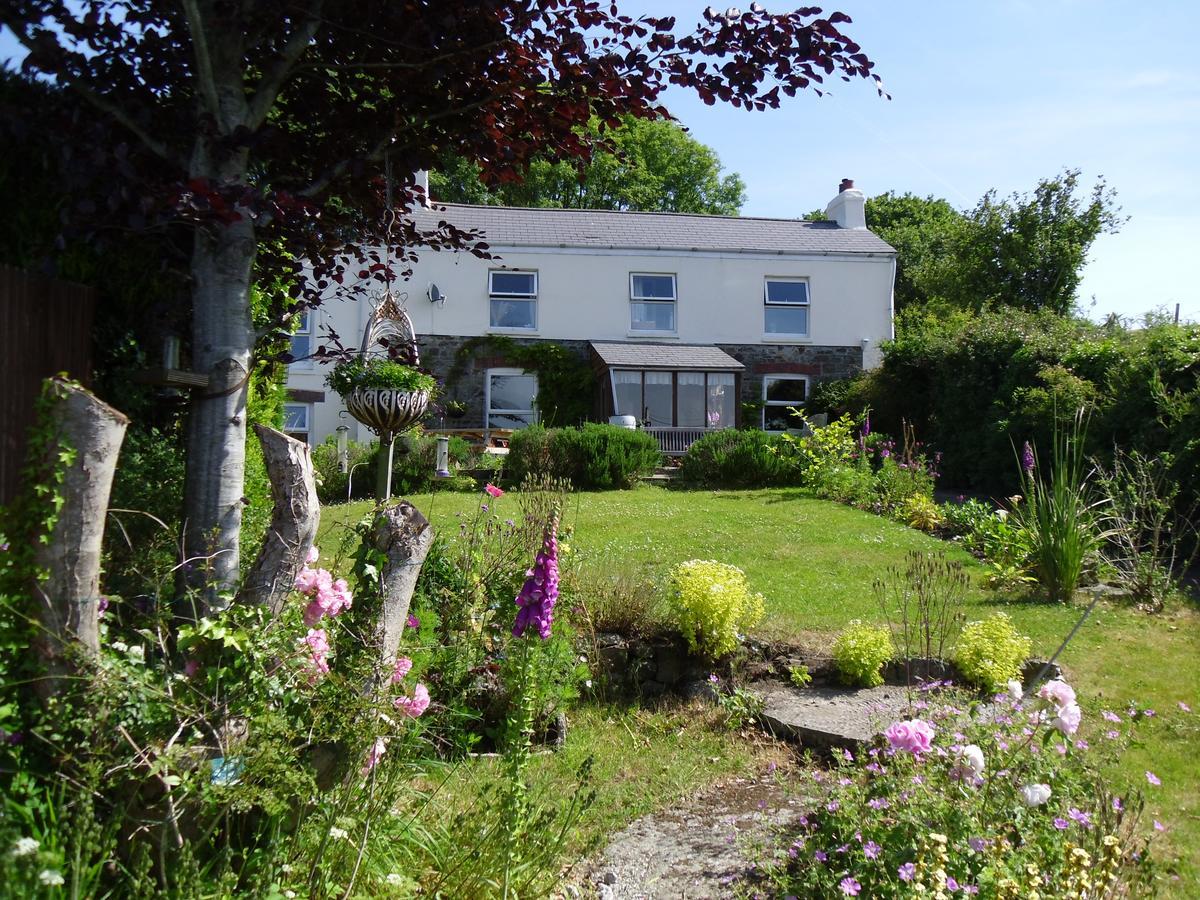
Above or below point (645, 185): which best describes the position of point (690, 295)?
below

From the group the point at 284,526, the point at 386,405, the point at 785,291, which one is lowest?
the point at 284,526

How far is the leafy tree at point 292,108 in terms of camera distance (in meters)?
3.27

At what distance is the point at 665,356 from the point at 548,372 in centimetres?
271

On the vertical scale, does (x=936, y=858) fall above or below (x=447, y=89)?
below

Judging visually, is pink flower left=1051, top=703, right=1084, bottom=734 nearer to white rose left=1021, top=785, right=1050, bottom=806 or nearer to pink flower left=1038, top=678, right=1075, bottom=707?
pink flower left=1038, top=678, right=1075, bottom=707

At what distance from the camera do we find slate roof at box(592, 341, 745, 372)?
19.5 metres

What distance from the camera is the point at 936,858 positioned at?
2.65m

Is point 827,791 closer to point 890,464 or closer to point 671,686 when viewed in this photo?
point 671,686

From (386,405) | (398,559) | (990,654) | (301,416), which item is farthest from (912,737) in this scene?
(301,416)

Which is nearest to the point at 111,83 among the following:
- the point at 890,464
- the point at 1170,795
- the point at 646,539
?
the point at 1170,795

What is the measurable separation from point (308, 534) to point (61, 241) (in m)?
1.44

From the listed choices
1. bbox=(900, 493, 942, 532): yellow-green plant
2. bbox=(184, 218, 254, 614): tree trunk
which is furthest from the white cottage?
bbox=(184, 218, 254, 614): tree trunk

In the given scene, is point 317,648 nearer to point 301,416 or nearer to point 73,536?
point 73,536

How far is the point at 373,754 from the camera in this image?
262cm
